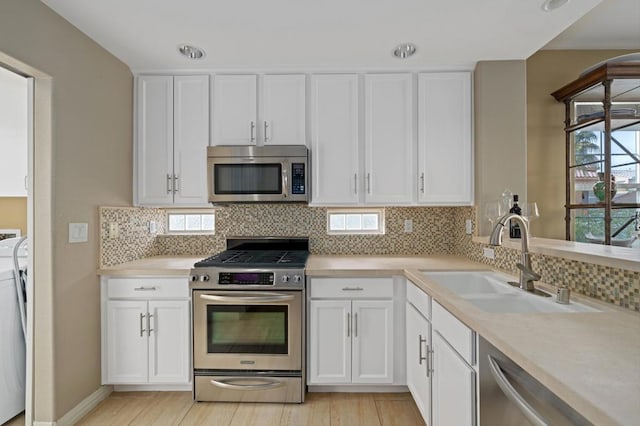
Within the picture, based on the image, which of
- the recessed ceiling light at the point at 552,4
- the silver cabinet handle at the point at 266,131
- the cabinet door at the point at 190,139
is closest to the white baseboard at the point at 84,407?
the cabinet door at the point at 190,139

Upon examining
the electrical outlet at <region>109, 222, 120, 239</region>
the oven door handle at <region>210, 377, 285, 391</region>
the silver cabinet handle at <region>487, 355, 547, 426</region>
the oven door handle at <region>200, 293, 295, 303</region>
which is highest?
the electrical outlet at <region>109, 222, 120, 239</region>

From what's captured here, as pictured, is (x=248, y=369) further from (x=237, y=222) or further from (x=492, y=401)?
(x=492, y=401)

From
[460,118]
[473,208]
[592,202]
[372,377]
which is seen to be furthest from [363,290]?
[592,202]

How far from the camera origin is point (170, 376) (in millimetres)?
2229

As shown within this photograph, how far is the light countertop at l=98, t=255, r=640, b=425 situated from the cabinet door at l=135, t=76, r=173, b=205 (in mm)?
2074

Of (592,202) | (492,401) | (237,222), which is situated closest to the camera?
(492,401)

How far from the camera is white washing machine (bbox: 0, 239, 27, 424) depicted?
1924mm

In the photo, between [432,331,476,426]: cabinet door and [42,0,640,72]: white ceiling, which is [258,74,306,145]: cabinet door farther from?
[432,331,476,426]: cabinet door

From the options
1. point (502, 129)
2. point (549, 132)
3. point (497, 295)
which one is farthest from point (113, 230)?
point (549, 132)

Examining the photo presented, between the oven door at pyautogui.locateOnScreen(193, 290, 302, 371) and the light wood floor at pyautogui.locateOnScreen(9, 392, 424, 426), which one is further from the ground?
the oven door at pyautogui.locateOnScreen(193, 290, 302, 371)

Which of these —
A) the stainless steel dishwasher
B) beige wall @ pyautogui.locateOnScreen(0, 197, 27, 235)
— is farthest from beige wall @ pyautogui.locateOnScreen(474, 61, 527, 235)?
beige wall @ pyautogui.locateOnScreen(0, 197, 27, 235)

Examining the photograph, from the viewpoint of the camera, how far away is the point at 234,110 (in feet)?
8.34

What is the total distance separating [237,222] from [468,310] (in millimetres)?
2095

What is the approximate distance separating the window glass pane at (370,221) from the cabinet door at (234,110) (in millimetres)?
1158
